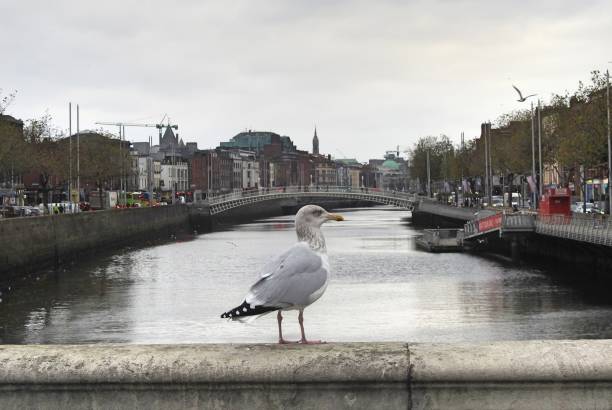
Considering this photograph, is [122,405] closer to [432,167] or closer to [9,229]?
[9,229]

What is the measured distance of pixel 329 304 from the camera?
37625mm

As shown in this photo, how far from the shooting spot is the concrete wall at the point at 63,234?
47.2 metres

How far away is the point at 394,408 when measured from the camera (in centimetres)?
560

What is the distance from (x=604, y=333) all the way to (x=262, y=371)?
991 inches

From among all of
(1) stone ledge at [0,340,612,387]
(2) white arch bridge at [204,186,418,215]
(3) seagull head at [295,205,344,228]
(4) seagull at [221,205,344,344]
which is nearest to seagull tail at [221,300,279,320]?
(4) seagull at [221,205,344,344]

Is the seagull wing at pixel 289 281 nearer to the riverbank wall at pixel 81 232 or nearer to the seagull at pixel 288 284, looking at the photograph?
the seagull at pixel 288 284

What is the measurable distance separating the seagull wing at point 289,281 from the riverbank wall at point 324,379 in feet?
1.91

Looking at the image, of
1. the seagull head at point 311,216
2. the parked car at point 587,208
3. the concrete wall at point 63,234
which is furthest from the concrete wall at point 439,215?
the seagull head at point 311,216

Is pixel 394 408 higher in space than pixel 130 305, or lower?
higher

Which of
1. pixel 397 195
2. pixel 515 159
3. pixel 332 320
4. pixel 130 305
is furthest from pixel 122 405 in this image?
pixel 397 195

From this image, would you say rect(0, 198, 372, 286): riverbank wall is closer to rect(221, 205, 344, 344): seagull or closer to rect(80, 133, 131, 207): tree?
rect(80, 133, 131, 207): tree

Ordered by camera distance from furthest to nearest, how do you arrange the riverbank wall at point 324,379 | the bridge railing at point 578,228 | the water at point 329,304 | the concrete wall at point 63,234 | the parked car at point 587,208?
1. the parked car at point 587,208
2. the concrete wall at point 63,234
3. the bridge railing at point 578,228
4. the water at point 329,304
5. the riverbank wall at point 324,379

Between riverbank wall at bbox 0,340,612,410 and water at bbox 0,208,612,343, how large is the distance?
19.9m

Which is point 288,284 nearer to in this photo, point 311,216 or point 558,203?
point 311,216
